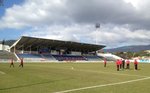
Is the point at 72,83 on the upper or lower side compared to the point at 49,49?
lower

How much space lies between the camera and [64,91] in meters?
14.0

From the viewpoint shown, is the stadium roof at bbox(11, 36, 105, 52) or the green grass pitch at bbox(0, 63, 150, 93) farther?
the stadium roof at bbox(11, 36, 105, 52)

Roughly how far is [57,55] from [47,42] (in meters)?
9.90

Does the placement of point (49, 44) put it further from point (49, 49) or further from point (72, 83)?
point (72, 83)

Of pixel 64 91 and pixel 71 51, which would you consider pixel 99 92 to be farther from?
pixel 71 51

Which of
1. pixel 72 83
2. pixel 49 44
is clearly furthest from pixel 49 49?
pixel 72 83

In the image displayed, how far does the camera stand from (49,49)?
110 meters

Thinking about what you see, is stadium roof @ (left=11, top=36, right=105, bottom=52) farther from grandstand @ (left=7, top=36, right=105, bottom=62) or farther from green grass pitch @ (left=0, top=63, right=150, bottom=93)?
green grass pitch @ (left=0, top=63, right=150, bottom=93)

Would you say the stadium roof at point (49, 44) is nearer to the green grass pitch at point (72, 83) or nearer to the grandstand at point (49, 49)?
the grandstand at point (49, 49)

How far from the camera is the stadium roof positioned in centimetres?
9481

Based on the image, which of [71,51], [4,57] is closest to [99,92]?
[4,57]

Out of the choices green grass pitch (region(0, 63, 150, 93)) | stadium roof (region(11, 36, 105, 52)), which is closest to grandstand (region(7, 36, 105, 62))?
stadium roof (region(11, 36, 105, 52))

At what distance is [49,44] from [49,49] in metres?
5.03

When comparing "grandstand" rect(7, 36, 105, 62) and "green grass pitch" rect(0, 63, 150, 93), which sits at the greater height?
"grandstand" rect(7, 36, 105, 62)
